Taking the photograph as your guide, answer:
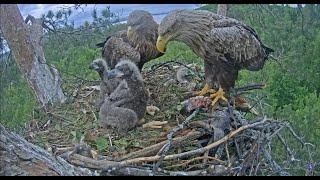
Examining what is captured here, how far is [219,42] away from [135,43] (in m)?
0.57

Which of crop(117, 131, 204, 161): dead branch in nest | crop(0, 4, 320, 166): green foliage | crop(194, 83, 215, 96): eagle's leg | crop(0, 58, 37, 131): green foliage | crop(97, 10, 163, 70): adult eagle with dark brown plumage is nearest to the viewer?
crop(117, 131, 204, 161): dead branch in nest

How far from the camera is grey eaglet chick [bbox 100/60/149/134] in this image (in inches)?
111

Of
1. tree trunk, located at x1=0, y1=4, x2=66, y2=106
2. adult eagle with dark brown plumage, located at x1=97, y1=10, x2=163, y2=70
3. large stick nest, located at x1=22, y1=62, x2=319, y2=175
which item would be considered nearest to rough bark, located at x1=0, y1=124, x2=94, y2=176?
large stick nest, located at x1=22, y1=62, x2=319, y2=175

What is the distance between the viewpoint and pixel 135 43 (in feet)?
10.7

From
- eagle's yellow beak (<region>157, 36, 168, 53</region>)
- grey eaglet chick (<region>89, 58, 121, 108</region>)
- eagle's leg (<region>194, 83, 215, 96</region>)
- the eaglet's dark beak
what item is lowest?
eagle's leg (<region>194, 83, 215, 96</region>)

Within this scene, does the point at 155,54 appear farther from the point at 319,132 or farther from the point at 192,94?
the point at 319,132

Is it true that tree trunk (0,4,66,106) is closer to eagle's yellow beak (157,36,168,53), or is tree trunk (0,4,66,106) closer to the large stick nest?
the large stick nest

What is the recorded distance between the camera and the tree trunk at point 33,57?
361 centimetres

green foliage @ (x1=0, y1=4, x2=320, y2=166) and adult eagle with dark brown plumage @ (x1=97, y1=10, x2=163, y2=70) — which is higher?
adult eagle with dark brown plumage @ (x1=97, y1=10, x2=163, y2=70)

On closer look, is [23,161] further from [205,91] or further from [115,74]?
[205,91]

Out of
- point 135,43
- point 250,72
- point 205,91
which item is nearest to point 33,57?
point 135,43

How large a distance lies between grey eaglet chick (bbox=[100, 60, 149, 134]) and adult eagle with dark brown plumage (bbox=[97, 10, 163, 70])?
1.00ft

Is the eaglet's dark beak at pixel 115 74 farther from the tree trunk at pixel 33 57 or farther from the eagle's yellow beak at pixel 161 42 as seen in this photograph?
the tree trunk at pixel 33 57

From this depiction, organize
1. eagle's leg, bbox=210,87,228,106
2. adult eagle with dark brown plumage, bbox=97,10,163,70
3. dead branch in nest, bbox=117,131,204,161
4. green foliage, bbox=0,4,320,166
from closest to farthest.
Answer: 1. dead branch in nest, bbox=117,131,204,161
2. eagle's leg, bbox=210,87,228,106
3. adult eagle with dark brown plumage, bbox=97,10,163,70
4. green foliage, bbox=0,4,320,166
